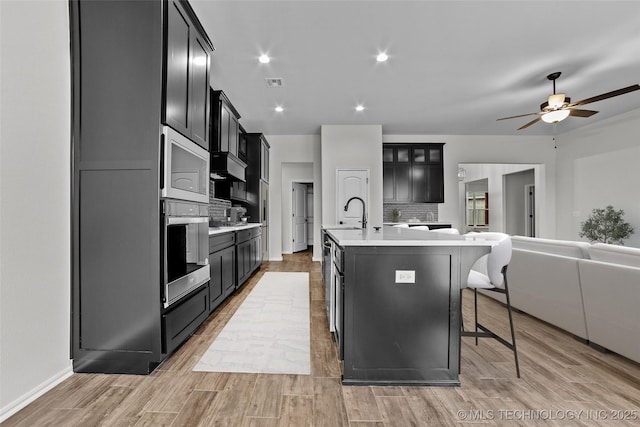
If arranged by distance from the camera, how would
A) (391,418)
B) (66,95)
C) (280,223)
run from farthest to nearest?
1. (280,223)
2. (66,95)
3. (391,418)

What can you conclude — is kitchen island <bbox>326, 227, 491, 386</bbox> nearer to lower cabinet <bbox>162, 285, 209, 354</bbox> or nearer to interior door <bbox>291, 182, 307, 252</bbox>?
lower cabinet <bbox>162, 285, 209, 354</bbox>

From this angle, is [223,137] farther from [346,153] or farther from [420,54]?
[346,153]

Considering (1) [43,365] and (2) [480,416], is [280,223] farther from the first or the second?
(2) [480,416]

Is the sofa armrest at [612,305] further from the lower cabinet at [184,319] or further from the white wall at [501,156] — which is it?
the white wall at [501,156]

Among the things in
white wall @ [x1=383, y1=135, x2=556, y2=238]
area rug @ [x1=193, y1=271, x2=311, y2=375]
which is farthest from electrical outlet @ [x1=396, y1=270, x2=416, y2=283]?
white wall @ [x1=383, y1=135, x2=556, y2=238]

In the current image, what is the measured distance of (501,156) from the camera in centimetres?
713

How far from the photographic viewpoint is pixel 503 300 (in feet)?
10.5

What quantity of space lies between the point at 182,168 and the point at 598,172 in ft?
25.9

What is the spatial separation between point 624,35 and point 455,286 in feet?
11.7

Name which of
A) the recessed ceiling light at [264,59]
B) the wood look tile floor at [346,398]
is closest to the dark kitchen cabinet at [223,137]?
the recessed ceiling light at [264,59]

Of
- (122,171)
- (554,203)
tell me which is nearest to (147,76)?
(122,171)

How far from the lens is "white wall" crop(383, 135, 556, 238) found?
23.2ft

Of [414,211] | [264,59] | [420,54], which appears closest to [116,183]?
[264,59]

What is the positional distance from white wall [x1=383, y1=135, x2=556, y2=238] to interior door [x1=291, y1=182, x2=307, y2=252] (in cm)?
383
